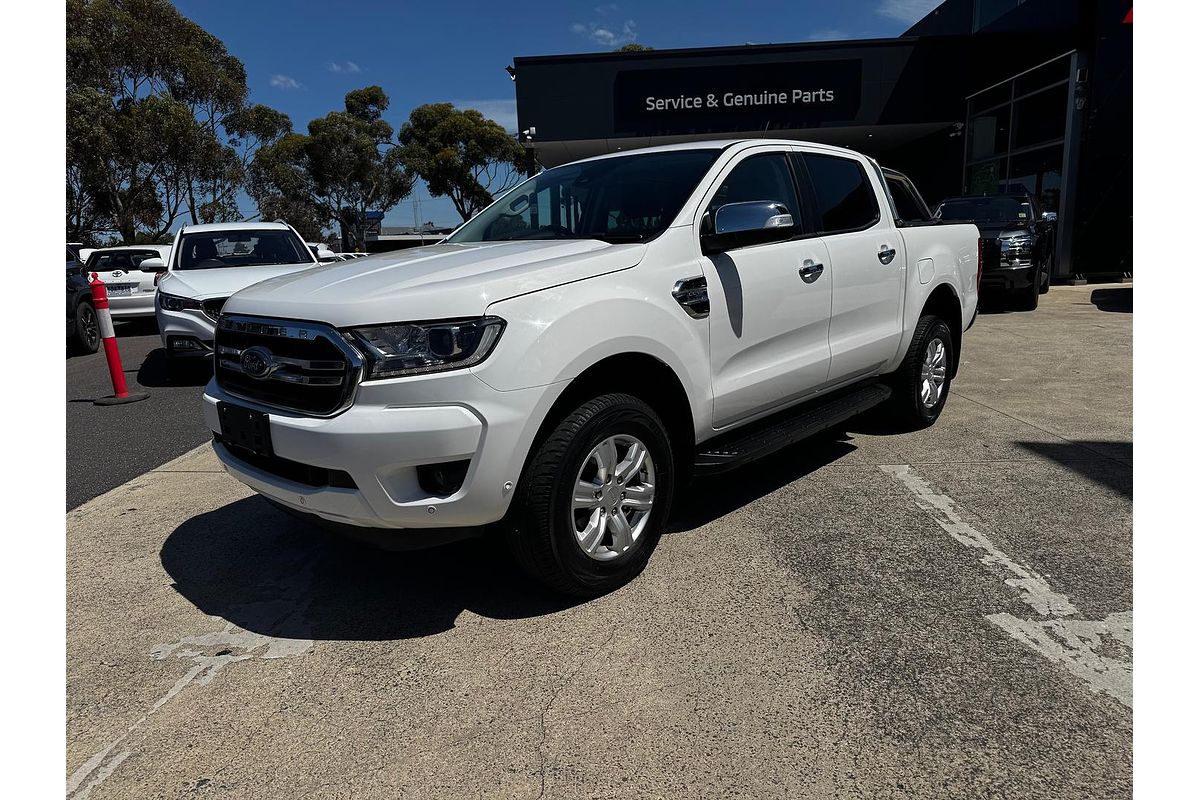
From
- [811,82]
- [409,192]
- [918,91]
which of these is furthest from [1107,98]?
[409,192]

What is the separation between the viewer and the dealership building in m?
17.6

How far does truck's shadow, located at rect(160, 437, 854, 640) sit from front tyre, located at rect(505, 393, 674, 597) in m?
0.24

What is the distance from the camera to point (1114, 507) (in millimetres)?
4000

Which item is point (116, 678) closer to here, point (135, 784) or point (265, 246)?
point (135, 784)

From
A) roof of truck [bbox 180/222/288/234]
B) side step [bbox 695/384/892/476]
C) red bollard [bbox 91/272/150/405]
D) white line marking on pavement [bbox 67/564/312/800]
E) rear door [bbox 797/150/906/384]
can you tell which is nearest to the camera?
white line marking on pavement [bbox 67/564/312/800]

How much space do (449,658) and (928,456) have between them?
11.3 ft

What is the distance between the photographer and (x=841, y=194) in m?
4.60

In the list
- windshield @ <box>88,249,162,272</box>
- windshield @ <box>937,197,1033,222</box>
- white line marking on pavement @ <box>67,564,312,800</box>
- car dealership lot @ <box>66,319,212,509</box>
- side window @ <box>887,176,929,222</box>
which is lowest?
white line marking on pavement @ <box>67,564,312,800</box>

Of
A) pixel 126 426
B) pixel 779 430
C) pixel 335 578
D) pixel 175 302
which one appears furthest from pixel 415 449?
pixel 175 302

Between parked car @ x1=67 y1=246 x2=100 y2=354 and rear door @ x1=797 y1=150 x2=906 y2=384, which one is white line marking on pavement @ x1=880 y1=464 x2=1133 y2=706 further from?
parked car @ x1=67 y1=246 x2=100 y2=354

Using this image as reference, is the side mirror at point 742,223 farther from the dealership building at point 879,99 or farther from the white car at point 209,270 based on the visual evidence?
the dealership building at point 879,99

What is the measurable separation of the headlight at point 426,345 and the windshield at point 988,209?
11.5 m

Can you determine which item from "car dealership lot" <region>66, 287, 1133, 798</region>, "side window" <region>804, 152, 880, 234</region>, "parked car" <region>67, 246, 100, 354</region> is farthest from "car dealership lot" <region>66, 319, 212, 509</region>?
"side window" <region>804, 152, 880, 234</region>

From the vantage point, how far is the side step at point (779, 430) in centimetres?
351
